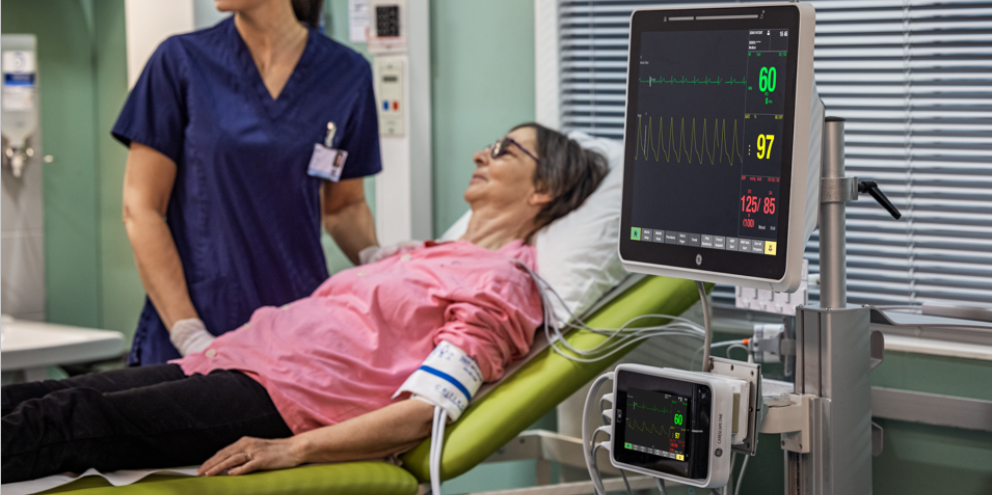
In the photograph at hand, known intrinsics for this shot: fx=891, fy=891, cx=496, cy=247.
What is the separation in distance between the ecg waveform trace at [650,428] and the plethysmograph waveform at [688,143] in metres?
0.37

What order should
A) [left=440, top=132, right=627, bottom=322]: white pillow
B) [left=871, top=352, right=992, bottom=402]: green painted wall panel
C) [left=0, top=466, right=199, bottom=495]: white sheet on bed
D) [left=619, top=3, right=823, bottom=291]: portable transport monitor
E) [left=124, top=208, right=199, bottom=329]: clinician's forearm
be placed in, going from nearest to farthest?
1. [left=619, top=3, right=823, bottom=291]: portable transport monitor
2. [left=0, top=466, right=199, bottom=495]: white sheet on bed
3. [left=871, top=352, right=992, bottom=402]: green painted wall panel
4. [left=440, top=132, right=627, bottom=322]: white pillow
5. [left=124, top=208, right=199, bottom=329]: clinician's forearm

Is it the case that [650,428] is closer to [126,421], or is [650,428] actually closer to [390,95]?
[126,421]

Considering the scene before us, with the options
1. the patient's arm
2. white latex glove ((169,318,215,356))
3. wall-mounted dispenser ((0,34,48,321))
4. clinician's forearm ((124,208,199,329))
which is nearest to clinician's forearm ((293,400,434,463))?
the patient's arm

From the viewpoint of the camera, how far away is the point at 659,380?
1228 millimetres

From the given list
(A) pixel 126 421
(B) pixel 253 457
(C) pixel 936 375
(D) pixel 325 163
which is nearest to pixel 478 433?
(B) pixel 253 457

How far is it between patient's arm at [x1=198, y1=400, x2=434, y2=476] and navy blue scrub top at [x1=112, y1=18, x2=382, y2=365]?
715 millimetres

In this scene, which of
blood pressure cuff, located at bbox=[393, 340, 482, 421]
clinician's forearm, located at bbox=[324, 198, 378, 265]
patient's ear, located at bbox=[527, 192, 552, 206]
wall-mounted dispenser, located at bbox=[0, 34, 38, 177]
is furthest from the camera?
wall-mounted dispenser, located at bbox=[0, 34, 38, 177]

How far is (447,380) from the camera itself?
5.92ft

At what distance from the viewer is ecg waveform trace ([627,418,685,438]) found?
1207 millimetres

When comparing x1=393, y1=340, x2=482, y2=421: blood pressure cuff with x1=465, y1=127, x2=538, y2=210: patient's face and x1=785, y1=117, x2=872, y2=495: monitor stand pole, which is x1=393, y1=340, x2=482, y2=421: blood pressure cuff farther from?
x1=785, y1=117, x2=872, y2=495: monitor stand pole

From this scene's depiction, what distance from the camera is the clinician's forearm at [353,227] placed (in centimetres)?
256

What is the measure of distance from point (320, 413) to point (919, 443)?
1.35 metres

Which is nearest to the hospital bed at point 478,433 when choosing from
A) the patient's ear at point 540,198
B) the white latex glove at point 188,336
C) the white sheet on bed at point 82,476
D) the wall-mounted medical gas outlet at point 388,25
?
the white sheet on bed at point 82,476

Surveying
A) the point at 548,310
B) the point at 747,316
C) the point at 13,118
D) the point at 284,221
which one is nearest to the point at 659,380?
the point at 548,310
